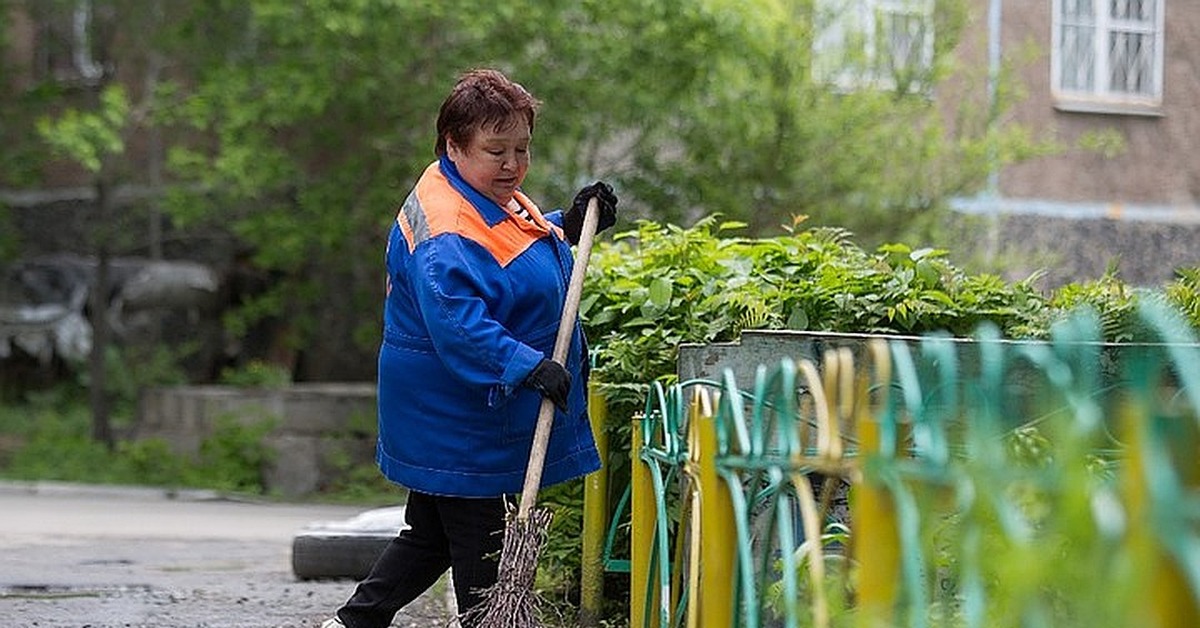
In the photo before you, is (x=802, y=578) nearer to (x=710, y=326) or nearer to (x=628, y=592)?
(x=710, y=326)

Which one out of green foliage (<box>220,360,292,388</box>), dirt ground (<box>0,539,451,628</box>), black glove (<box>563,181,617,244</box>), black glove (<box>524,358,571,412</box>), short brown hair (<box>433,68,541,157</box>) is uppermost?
green foliage (<box>220,360,292,388</box>)

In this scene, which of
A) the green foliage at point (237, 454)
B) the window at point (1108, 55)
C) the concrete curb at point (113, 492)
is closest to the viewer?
the concrete curb at point (113, 492)

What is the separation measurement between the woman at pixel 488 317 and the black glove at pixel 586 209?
249 mm

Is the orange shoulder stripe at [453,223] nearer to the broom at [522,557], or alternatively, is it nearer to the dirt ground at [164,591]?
the broom at [522,557]

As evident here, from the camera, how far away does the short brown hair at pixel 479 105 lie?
487 centimetres

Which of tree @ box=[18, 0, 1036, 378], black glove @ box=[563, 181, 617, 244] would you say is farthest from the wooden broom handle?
tree @ box=[18, 0, 1036, 378]

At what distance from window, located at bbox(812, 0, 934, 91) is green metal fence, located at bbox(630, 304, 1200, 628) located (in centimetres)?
1139

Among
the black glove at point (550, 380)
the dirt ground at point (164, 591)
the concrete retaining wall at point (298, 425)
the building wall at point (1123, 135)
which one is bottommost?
the dirt ground at point (164, 591)

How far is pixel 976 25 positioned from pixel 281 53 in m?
6.13

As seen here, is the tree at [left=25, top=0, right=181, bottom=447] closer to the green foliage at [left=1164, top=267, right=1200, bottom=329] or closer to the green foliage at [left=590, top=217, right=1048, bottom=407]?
the green foliage at [left=590, top=217, right=1048, bottom=407]

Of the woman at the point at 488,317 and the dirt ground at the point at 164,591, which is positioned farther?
the dirt ground at the point at 164,591

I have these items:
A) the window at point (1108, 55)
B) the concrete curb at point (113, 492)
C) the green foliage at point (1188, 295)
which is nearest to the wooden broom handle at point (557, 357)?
the green foliage at point (1188, 295)

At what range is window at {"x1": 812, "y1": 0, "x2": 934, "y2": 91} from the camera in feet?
47.9

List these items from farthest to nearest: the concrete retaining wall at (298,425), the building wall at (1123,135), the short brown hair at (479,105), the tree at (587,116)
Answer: the building wall at (1123,135) < the concrete retaining wall at (298,425) < the tree at (587,116) < the short brown hair at (479,105)
